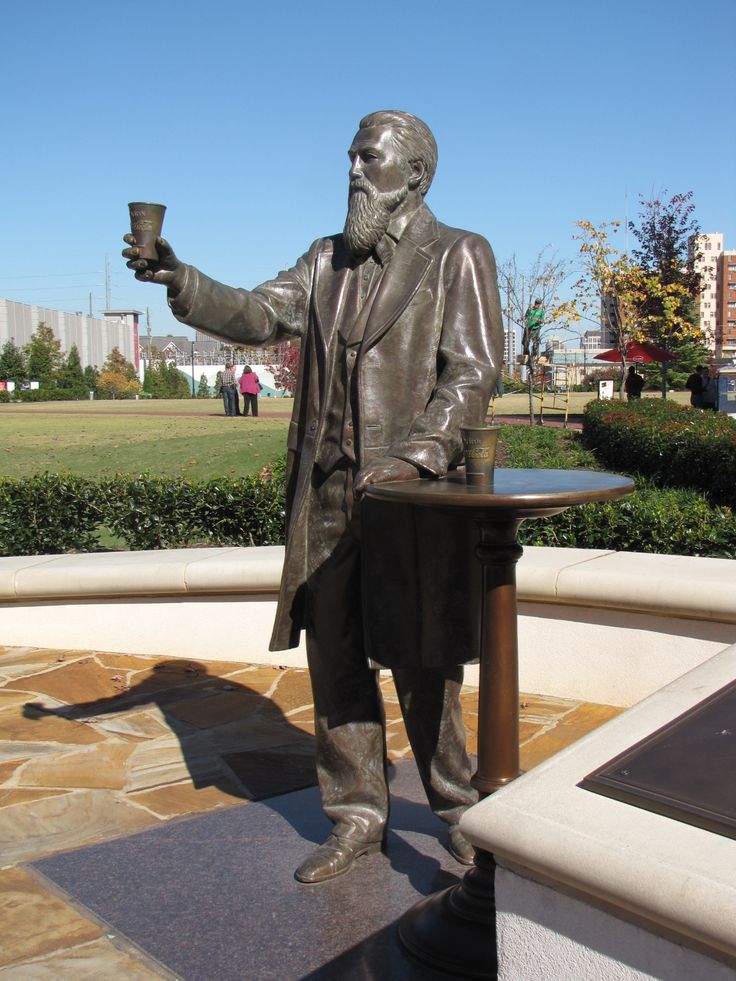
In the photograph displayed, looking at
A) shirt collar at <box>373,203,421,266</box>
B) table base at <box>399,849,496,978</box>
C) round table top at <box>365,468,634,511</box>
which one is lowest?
table base at <box>399,849,496,978</box>

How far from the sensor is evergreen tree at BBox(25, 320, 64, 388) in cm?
6619

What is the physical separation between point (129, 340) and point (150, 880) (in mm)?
101064

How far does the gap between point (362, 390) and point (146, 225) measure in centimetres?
76

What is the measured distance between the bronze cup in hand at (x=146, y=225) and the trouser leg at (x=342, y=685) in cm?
85

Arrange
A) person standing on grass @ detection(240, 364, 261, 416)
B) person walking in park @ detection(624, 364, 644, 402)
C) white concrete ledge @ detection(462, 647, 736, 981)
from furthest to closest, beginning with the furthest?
person standing on grass @ detection(240, 364, 261, 416) < person walking in park @ detection(624, 364, 644, 402) < white concrete ledge @ detection(462, 647, 736, 981)

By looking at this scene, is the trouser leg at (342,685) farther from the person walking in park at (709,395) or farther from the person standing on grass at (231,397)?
the person standing on grass at (231,397)

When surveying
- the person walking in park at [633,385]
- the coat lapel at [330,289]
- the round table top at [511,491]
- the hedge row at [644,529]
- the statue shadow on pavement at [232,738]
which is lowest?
the statue shadow on pavement at [232,738]

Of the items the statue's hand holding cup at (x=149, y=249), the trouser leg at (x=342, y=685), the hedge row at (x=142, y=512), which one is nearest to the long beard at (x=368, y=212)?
the statue's hand holding cup at (x=149, y=249)

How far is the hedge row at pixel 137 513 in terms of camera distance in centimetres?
718

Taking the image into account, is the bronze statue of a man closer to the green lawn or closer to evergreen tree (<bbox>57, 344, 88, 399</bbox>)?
the green lawn

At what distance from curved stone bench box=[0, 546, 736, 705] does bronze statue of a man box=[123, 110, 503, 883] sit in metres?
1.84

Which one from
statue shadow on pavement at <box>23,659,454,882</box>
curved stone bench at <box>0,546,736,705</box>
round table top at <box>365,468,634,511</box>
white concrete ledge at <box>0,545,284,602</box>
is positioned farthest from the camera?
white concrete ledge at <box>0,545,284,602</box>

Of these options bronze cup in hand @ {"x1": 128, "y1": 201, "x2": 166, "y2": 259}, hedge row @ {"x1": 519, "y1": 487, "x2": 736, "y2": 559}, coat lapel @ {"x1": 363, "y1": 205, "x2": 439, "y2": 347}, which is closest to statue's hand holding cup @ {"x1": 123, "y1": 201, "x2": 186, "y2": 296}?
bronze cup in hand @ {"x1": 128, "y1": 201, "x2": 166, "y2": 259}

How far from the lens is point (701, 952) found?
1676mm
